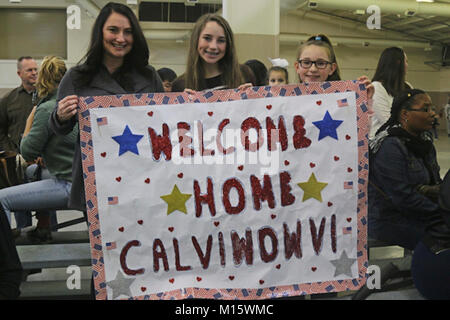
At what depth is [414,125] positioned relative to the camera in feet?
8.38

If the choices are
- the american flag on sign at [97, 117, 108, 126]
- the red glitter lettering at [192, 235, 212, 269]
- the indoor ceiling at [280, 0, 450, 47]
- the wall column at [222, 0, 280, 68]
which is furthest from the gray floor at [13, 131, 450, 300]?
the indoor ceiling at [280, 0, 450, 47]

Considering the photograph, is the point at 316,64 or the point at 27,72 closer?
the point at 316,64

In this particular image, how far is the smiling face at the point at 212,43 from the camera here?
204cm

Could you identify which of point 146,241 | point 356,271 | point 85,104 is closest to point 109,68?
point 85,104

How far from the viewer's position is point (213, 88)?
6.61 feet

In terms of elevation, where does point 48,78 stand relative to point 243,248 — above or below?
above

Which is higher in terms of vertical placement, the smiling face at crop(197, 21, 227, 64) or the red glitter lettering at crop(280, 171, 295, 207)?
the smiling face at crop(197, 21, 227, 64)

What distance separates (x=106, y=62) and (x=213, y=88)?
18.6 inches

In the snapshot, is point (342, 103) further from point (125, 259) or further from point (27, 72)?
point (27, 72)

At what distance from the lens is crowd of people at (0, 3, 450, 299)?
1934 mm

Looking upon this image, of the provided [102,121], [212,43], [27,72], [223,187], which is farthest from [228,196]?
[27,72]

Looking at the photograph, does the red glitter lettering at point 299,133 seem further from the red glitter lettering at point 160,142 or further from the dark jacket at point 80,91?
the dark jacket at point 80,91

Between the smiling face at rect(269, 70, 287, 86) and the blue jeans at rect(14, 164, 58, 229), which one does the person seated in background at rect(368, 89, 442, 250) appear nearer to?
the smiling face at rect(269, 70, 287, 86)
